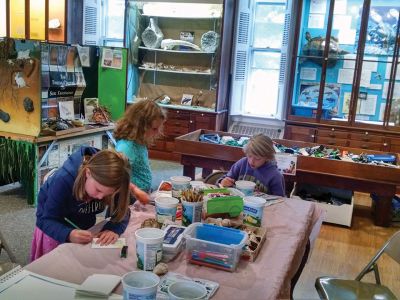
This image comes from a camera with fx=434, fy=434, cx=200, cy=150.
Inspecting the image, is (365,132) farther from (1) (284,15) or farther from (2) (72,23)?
(2) (72,23)

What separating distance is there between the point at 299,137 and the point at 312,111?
38cm

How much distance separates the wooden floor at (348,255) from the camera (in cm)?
299

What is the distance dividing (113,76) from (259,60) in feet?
8.40

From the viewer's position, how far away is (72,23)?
21.3 ft

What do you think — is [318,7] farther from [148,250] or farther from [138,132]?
[148,250]

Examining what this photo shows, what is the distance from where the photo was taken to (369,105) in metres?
5.44

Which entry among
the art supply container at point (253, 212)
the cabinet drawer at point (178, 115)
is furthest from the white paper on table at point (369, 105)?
the art supply container at point (253, 212)

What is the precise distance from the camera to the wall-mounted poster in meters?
5.19

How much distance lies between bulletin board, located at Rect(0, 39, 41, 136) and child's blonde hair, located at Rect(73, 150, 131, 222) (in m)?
2.28

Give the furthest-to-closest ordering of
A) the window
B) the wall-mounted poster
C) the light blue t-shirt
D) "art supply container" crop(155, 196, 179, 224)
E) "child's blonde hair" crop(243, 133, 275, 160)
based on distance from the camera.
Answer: the window
the wall-mounted poster
"child's blonde hair" crop(243, 133, 275, 160)
the light blue t-shirt
"art supply container" crop(155, 196, 179, 224)

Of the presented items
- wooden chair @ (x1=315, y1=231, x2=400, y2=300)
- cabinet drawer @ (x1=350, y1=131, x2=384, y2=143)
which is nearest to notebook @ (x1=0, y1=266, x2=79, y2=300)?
wooden chair @ (x1=315, y1=231, x2=400, y2=300)

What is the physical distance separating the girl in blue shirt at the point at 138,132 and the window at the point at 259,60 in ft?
11.9

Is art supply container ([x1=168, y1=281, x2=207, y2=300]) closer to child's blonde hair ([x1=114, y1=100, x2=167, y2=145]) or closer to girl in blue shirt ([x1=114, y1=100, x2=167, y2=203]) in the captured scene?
girl in blue shirt ([x1=114, y1=100, x2=167, y2=203])

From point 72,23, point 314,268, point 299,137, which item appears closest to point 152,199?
point 314,268
